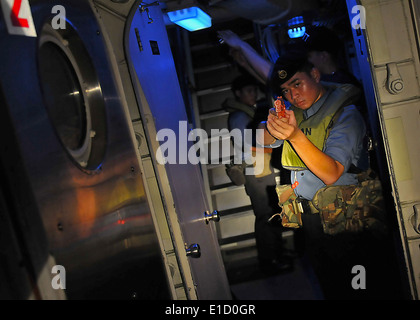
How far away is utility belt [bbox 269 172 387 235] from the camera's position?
264 centimetres

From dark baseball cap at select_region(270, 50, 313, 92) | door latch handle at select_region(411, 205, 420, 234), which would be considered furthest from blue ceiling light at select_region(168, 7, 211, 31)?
door latch handle at select_region(411, 205, 420, 234)

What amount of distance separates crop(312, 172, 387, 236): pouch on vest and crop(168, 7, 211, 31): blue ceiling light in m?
1.38

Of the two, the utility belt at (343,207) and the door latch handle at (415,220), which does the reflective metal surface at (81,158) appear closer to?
the utility belt at (343,207)

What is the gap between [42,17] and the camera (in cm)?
144

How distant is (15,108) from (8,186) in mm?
207

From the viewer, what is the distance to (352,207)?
2.70m

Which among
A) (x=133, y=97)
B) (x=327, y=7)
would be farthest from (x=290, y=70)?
(x=327, y=7)

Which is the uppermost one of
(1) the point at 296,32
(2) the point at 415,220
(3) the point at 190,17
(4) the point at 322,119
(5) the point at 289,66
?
(3) the point at 190,17

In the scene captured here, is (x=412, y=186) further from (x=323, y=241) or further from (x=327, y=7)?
(x=327, y=7)

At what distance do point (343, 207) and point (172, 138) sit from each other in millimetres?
1153

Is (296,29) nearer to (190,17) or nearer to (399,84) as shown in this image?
(190,17)

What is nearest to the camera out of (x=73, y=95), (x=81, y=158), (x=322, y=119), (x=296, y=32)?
(x=81, y=158)

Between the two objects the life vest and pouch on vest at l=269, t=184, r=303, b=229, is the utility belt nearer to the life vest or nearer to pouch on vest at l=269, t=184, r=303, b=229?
pouch on vest at l=269, t=184, r=303, b=229

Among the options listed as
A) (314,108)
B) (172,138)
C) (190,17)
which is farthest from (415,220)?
(190,17)
